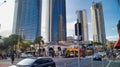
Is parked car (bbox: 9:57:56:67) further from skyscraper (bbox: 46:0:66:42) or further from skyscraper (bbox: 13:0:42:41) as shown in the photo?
skyscraper (bbox: 46:0:66:42)

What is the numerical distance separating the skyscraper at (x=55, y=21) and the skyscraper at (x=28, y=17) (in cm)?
583

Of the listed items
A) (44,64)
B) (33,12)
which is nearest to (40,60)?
(44,64)

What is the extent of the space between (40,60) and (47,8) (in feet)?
372

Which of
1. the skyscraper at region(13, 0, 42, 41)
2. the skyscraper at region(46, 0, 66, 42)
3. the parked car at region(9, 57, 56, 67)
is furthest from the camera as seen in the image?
the skyscraper at region(46, 0, 66, 42)

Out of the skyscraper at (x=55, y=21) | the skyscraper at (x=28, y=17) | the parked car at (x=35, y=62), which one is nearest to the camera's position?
the parked car at (x=35, y=62)

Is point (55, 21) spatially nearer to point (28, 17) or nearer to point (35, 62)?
point (28, 17)

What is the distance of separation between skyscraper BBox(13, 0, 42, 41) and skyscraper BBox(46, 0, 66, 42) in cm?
583

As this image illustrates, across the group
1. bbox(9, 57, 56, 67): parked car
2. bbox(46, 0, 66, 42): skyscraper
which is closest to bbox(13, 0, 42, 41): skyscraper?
bbox(46, 0, 66, 42): skyscraper

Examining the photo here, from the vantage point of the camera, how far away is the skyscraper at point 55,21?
436ft

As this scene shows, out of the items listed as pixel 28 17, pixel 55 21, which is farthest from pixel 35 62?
pixel 55 21

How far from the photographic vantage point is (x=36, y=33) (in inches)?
5285

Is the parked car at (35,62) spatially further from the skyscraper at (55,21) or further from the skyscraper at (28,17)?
the skyscraper at (55,21)

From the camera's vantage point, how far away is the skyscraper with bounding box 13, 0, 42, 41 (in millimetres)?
118062

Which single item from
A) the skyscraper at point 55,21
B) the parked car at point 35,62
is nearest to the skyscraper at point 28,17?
the skyscraper at point 55,21
